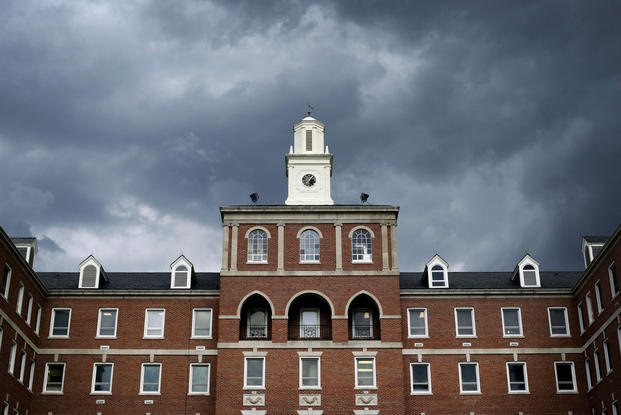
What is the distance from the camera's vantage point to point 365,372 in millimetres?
59969

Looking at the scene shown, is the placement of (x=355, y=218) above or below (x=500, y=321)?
above

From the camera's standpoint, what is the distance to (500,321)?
6406cm

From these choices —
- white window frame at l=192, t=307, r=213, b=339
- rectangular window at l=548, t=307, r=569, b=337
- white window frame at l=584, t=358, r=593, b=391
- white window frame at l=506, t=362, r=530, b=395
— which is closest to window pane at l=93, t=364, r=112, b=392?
white window frame at l=192, t=307, r=213, b=339

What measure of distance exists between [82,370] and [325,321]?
1720 centimetres

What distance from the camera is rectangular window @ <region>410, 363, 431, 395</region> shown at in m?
61.8

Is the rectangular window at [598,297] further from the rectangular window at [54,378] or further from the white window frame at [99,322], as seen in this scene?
Result: the rectangular window at [54,378]

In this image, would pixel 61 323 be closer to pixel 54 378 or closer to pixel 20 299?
pixel 54 378

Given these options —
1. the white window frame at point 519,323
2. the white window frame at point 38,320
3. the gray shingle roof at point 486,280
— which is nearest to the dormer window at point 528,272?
the gray shingle roof at point 486,280

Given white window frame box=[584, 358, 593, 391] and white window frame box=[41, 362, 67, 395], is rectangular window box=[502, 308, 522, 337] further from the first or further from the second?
white window frame box=[41, 362, 67, 395]

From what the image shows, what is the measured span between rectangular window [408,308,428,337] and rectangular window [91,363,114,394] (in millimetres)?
21141

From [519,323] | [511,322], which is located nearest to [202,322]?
[511,322]

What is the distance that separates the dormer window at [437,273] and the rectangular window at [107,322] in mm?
22792

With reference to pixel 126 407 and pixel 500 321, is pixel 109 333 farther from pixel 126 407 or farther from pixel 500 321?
pixel 500 321

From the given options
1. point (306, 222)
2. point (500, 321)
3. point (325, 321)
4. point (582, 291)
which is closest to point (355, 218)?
point (306, 222)
